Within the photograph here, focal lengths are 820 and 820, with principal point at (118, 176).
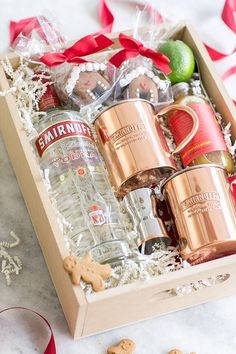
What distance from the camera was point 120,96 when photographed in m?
1.55

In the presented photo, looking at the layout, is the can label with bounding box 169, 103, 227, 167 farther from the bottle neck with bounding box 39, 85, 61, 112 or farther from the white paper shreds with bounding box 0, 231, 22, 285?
the white paper shreds with bounding box 0, 231, 22, 285

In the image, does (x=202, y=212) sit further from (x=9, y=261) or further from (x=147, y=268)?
(x=9, y=261)

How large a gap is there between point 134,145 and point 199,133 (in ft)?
0.43

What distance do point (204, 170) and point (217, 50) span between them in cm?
52

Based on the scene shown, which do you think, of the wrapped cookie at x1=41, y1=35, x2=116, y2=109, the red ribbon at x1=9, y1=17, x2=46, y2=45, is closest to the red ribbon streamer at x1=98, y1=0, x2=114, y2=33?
the red ribbon at x1=9, y1=17, x2=46, y2=45

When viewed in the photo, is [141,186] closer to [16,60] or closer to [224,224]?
[224,224]

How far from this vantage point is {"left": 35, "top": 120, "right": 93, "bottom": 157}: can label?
1.42 meters

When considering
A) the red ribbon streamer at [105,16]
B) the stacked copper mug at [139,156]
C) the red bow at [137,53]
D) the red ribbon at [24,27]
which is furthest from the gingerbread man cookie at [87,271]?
the red ribbon streamer at [105,16]

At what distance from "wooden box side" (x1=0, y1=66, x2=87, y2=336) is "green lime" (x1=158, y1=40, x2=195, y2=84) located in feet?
1.05

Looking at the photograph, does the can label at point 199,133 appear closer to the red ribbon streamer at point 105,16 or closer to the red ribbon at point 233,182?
the red ribbon at point 233,182

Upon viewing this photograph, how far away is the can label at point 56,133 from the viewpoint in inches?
55.7

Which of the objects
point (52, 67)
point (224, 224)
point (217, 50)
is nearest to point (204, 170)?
point (224, 224)

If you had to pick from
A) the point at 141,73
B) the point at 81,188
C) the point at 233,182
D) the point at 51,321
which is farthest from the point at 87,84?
the point at 51,321

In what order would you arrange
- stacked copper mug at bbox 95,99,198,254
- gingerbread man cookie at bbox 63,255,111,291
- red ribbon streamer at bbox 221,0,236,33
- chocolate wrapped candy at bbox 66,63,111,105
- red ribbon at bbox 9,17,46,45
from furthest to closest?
red ribbon streamer at bbox 221,0,236,33 < red ribbon at bbox 9,17,46,45 < chocolate wrapped candy at bbox 66,63,111,105 < stacked copper mug at bbox 95,99,198,254 < gingerbread man cookie at bbox 63,255,111,291
